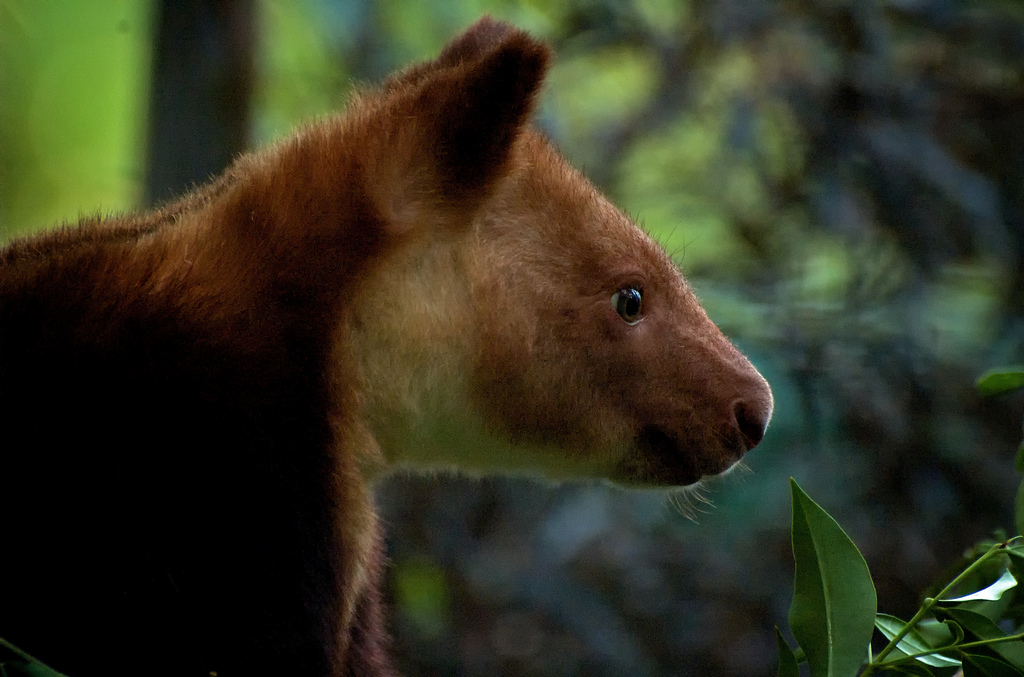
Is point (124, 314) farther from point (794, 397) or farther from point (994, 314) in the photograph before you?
point (994, 314)

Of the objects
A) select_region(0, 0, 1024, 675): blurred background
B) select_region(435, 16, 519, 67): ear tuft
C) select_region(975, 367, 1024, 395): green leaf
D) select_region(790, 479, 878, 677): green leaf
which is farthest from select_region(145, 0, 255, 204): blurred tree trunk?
select_region(790, 479, 878, 677): green leaf

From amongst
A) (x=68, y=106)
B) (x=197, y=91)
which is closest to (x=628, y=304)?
(x=68, y=106)

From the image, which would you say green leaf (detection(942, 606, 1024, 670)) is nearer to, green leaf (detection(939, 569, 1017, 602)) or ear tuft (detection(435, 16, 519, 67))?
green leaf (detection(939, 569, 1017, 602))

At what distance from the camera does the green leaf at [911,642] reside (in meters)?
1.43

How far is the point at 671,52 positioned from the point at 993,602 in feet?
9.69

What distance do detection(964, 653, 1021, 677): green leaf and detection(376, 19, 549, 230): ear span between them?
93 cm

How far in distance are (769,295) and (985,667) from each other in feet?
8.21

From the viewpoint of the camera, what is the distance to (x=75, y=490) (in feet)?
Result: 4.15

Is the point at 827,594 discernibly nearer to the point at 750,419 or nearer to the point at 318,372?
the point at 750,419

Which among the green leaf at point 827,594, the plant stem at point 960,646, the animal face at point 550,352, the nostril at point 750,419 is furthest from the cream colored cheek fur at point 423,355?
the plant stem at point 960,646

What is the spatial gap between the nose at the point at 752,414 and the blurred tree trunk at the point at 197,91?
7.10 feet

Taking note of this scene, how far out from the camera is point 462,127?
1.54 meters

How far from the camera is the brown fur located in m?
1.27

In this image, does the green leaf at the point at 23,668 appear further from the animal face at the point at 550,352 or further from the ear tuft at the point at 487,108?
the ear tuft at the point at 487,108
